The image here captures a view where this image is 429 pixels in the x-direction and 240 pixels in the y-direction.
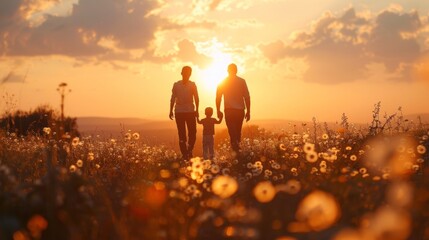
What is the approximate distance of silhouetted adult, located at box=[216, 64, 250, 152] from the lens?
14.7 meters

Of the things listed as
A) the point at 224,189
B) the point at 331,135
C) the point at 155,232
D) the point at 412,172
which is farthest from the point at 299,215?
the point at 331,135

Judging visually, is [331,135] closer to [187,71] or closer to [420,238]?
[187,71]

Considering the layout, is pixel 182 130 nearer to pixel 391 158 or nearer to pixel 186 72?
pixel 186 72

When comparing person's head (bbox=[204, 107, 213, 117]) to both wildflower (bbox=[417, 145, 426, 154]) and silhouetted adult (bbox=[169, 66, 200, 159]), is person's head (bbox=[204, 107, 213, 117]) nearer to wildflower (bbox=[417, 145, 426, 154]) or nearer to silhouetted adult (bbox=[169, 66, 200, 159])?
silhouetted adult (bbox=[169, 66, 200, 159])

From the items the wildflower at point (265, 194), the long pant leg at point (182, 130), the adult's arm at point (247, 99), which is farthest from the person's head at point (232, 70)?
the wildflower at point (265, 194)

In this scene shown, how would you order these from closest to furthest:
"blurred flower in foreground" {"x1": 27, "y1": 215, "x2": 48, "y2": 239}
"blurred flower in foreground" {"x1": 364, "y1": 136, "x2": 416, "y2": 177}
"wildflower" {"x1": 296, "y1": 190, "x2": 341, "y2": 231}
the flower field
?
"blurred flower in foreground" {"x1": 27, "y1": 215, "x2": 48, "y2": 239} → the flower field → "wildflower" {"x1": 296, "y1": 190, "x2": 341, "y2": 231} → "blurred flower in foreground" {"x1": 364, "y1": 136, "x2": 416, "y2": 177}

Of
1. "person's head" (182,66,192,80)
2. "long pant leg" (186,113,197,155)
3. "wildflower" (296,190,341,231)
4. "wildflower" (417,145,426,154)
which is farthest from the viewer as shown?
"long pant leg" (186,113,197,155)

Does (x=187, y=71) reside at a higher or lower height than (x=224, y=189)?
higher

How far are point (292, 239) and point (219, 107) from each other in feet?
29.2

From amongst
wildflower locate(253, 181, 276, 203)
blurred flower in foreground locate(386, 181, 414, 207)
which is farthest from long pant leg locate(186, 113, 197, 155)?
blurred flower in foreground locate(386, 181, 414, 207)

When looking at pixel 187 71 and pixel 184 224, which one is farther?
pixel 187 71

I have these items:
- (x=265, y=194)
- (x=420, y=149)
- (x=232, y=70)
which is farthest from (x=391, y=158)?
(x=232, y=70)

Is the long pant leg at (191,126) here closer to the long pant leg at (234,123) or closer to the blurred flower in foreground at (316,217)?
the long pant leg at (234,123)

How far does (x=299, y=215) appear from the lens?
22.6 ft
